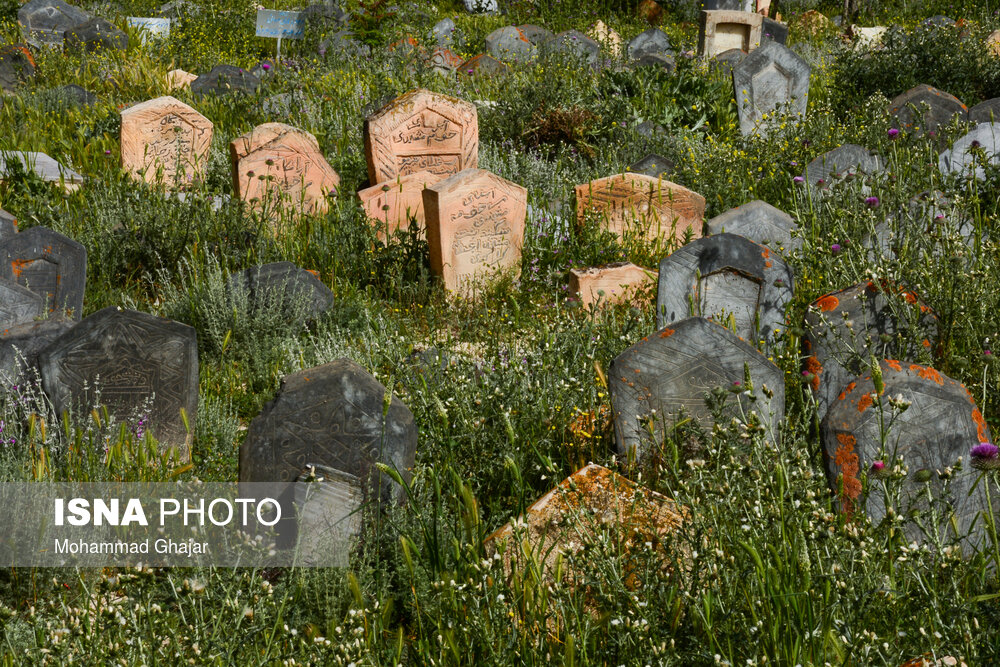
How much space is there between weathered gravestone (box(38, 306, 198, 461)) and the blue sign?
25.2 ft

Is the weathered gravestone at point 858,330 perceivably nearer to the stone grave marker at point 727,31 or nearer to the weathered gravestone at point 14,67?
the stone grave marker at point 727,31

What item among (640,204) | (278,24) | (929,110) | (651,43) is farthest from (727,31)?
(640,204)

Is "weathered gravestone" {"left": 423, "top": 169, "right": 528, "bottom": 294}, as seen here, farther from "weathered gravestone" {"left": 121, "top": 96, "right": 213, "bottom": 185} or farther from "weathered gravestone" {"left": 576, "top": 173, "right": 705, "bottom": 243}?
"weathered gravestone" {"left": 121, "top": 96, "right": 213, "bottom": 185}

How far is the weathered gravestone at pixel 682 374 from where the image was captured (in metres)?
3.42

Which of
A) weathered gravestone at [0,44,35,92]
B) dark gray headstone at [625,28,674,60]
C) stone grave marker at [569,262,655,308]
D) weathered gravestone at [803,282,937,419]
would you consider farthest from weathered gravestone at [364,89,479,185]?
dark gray headstone at [625,28,674,60]

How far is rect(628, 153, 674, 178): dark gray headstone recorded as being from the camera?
721 cm

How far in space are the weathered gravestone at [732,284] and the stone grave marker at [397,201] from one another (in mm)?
2138

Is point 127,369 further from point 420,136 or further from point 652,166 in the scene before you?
point 652,166

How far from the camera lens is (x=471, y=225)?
19.1 ft

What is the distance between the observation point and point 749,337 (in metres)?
4.64

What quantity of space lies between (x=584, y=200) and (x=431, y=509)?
11.6 feet

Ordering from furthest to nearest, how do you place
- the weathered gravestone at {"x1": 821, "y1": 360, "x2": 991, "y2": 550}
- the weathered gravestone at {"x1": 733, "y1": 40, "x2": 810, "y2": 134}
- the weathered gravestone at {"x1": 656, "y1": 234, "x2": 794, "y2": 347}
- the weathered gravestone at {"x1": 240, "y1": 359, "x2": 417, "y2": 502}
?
1. the weathered gravestone at {"x1": 733, "y1": 40, "x2": 810, "y2": 134}
2. the weathered gravestone at {"x1": 656, "y1": 234, "x2": 794, "y2": 347}
3. the weathered gravestone at {"x1": 240, "y1": 359, "x2": 417, "y2": 502}
4. the weathered gravestone at {"x1": 821, "y1": 360, "x2": 991, "y2": 550}

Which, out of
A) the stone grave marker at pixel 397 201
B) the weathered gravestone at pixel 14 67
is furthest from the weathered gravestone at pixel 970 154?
the weathered gravestone at pixel 14 67

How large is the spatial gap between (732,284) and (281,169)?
360cm
